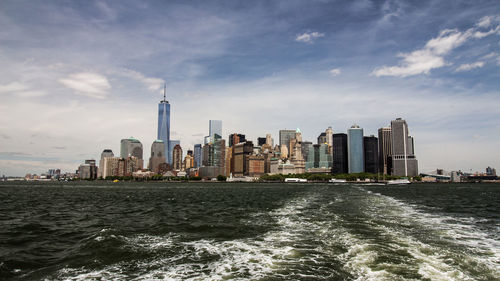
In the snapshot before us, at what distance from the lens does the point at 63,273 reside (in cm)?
1502

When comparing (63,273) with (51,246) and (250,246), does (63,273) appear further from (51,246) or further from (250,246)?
(250,246)

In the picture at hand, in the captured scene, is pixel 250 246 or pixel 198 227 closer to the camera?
pixel 250 246

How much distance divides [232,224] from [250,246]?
9926 mm

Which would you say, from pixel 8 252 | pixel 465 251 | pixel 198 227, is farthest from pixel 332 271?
pixel 8 252

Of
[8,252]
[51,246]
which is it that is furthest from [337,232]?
[8,252]

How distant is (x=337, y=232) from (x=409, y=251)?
268 inches

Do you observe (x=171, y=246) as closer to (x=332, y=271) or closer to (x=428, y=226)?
(x=332, y=271)

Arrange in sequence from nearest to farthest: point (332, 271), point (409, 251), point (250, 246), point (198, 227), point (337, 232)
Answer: point (332, 271) → point (409, 251) → point (250, 246) → point (337, 232) → point (198, 227)

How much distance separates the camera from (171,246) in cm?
2059

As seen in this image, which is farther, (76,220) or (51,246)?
(76,220)

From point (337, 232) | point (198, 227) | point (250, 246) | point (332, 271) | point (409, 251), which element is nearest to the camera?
point (332, 271)

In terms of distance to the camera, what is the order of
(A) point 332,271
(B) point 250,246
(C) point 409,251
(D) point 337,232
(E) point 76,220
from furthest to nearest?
(E) point 76,220 → (D) point 337,232 → (B) point 250,246 → (C) point 409,251 → (A) point 332,271

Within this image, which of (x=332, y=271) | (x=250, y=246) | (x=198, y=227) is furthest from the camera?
(x=198, y=227)

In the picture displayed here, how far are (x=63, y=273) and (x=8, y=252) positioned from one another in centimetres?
682
